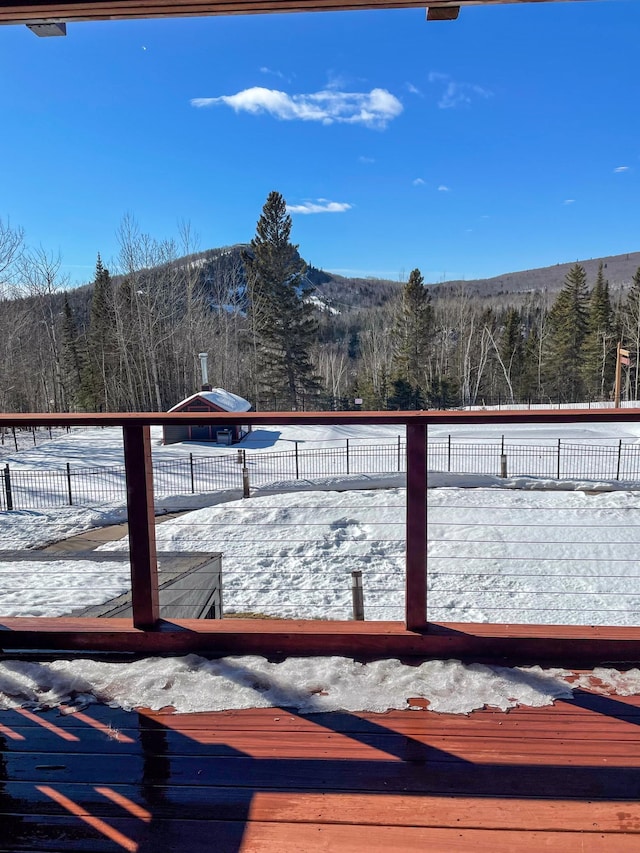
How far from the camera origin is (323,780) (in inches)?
51.7

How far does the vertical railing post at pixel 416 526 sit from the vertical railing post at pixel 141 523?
35.4 inches

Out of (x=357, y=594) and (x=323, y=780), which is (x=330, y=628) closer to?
(x=323, y=780)

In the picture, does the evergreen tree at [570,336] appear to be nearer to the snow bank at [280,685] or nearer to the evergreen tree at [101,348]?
the evergreen tree at [101,348]

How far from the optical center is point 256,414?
173cm

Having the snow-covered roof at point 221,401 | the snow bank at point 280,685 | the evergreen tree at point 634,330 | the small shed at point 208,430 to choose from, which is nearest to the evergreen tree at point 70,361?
the small shed at point 208,430

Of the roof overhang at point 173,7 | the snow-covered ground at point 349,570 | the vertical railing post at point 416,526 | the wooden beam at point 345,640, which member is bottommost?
the snow-covered ground at point 349,570

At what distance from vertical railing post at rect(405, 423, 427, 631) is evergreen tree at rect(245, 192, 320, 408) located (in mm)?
25368

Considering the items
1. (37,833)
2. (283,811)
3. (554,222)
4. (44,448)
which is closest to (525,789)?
(283,811)

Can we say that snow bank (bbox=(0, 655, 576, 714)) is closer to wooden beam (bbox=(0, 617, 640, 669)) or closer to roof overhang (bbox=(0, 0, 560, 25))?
wooden beam (bbox=(0, 617, 640, 669))

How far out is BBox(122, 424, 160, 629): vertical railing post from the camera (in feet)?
6.27

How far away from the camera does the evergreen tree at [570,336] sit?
107 feet

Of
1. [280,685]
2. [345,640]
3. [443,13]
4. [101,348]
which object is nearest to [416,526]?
[345,640]

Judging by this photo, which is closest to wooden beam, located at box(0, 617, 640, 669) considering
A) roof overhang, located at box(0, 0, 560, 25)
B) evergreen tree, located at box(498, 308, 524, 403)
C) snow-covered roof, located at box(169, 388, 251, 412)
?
roof overhang, located at box(0, 0, 560, 25)

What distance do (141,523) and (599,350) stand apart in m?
34.3
